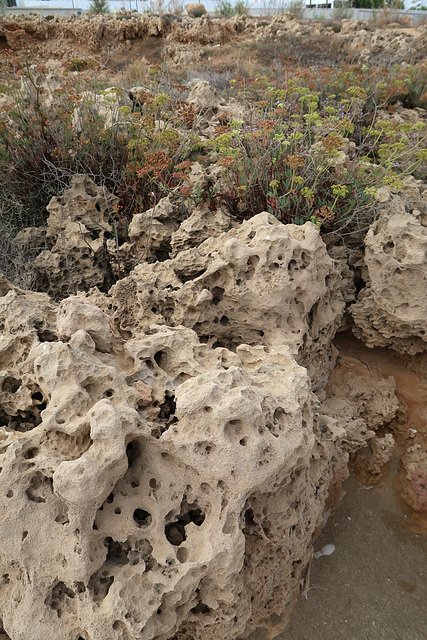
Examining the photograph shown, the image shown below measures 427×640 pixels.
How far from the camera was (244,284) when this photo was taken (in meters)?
2.70

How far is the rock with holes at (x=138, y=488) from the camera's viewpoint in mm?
1661

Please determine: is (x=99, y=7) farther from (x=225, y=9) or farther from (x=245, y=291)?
(x=245, y=291)

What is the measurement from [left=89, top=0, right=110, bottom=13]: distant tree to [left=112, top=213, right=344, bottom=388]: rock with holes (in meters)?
17.3

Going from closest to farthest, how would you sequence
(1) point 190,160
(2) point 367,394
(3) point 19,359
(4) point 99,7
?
(3) point 19,359 < (2) point 367,394 < (1) point 190,160 < (4) point 99,7

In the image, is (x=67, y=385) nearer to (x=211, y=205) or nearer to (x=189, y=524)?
(x=189, y=524)

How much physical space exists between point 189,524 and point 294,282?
152cm

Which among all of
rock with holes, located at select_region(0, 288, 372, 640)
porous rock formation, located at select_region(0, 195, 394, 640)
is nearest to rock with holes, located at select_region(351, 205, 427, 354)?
porous rock formation, located at select_region(0, 195, 394, 640)

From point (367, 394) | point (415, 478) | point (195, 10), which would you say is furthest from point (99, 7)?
point (415, 478)

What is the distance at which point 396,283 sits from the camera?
10.2 ft

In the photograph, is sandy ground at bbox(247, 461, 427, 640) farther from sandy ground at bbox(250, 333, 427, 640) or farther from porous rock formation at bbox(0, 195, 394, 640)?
porous rock formation at bbox(0, 195, 394, 640)

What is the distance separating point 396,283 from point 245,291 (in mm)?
1230

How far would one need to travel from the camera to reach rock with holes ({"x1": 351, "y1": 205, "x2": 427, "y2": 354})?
3014 mm

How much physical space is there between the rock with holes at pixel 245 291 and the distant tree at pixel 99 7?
56.7 feet

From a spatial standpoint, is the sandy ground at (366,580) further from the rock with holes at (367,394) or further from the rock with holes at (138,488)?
the rock with holes at (367,394)
